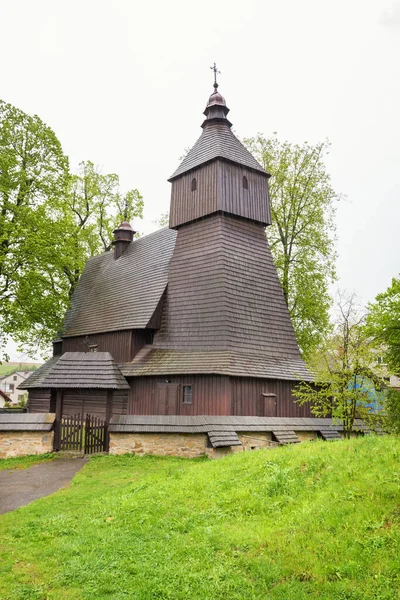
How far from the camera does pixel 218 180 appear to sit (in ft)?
65.8

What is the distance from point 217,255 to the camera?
62.0 ft

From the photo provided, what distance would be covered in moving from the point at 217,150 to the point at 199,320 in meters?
8.01

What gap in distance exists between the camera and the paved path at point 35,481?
9664 mm

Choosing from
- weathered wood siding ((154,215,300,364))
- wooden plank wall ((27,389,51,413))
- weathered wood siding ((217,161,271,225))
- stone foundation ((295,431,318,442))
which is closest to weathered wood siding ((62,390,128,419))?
wooden plank wall ((27,389,51,413))

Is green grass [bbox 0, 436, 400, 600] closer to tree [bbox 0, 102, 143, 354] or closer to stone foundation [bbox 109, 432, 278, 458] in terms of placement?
stone foundation [bbox 109, 432, 278, 458]

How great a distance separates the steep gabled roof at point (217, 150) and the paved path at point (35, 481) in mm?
13828

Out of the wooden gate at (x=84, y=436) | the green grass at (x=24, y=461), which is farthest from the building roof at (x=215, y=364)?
the green grass at (x=24, y=461)

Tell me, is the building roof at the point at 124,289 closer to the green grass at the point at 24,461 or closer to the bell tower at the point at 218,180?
the bell tower at the point at 218,180

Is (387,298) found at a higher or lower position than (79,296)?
lower

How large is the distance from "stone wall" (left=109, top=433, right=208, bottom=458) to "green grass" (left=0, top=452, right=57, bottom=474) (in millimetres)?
2145

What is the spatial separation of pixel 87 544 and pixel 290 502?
3036 millimetres

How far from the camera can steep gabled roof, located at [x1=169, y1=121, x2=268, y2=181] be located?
2075 cm


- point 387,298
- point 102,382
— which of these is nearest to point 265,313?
point 387,298

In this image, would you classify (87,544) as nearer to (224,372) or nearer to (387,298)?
(224,372)
